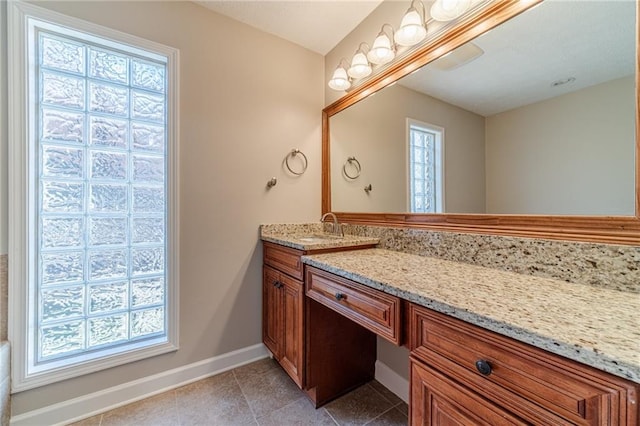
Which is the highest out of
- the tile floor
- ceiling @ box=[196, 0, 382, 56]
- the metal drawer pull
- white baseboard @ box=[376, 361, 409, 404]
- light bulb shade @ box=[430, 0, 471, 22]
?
ceiling @ box=[196, 0, 382, 56]

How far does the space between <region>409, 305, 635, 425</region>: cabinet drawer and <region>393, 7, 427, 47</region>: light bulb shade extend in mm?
1402

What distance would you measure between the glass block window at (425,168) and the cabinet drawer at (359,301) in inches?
26.9

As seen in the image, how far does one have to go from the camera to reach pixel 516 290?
2.68ft

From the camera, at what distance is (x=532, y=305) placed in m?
0.69

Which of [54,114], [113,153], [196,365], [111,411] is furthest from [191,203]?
[111,411]

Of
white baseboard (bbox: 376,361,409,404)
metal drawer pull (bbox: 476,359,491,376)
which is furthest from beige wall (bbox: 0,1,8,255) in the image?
white baseboard (bbox: 376,361,409,404)

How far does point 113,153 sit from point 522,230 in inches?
84.9

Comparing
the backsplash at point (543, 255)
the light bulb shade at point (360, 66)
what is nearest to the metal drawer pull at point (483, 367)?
the backsplash at point (543, 255)

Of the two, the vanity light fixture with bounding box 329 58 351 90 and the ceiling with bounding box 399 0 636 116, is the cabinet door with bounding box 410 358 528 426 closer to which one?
the ceiling with bounding box 399 0 636 116

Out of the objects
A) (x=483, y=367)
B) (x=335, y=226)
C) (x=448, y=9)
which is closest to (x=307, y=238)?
(x=335, y=226)

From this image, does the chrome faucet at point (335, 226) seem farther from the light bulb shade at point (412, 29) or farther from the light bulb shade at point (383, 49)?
the light bulb shade at point (412, 29)

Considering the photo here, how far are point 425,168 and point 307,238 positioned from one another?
3.22 ft

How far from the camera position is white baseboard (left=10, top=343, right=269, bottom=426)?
50.9 inches

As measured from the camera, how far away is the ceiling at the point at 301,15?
167 cm
